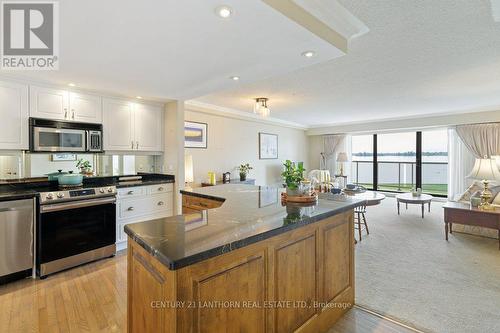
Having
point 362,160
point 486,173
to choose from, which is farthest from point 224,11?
point 362,160

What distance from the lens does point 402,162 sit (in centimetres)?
781

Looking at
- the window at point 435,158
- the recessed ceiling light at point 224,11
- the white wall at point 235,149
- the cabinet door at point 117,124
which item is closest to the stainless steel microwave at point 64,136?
the cabinet door at point 117,124

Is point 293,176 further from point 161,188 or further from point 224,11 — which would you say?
point 161,188

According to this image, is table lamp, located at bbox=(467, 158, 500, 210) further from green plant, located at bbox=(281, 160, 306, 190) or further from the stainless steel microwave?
the stainless steel microwave

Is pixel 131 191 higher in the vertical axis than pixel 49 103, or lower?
lower

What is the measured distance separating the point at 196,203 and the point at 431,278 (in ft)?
8.71

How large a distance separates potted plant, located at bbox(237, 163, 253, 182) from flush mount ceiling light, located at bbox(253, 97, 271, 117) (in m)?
1.63

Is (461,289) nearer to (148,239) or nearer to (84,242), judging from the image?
(148,239)

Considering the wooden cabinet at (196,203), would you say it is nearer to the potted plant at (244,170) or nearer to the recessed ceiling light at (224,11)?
the recessed ceiling light at (224,11)

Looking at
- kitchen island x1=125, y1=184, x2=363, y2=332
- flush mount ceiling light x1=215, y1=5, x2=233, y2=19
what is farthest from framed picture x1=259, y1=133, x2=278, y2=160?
flush mount ceiling light x1=215, y1=5, x2=233, y2=19

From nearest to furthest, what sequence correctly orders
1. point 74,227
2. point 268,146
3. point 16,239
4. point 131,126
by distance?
point 16,239 → point 74,227 → point 131,126 → point 268,146

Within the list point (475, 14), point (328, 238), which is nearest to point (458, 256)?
point (328, 238)

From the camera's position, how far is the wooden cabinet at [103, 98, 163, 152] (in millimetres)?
3653

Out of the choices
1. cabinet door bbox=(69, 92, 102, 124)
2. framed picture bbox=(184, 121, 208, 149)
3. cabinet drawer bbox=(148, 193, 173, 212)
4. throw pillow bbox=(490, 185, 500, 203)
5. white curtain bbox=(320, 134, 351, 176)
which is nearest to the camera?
cabinet door bbox=(69, 92, 102, 124)
